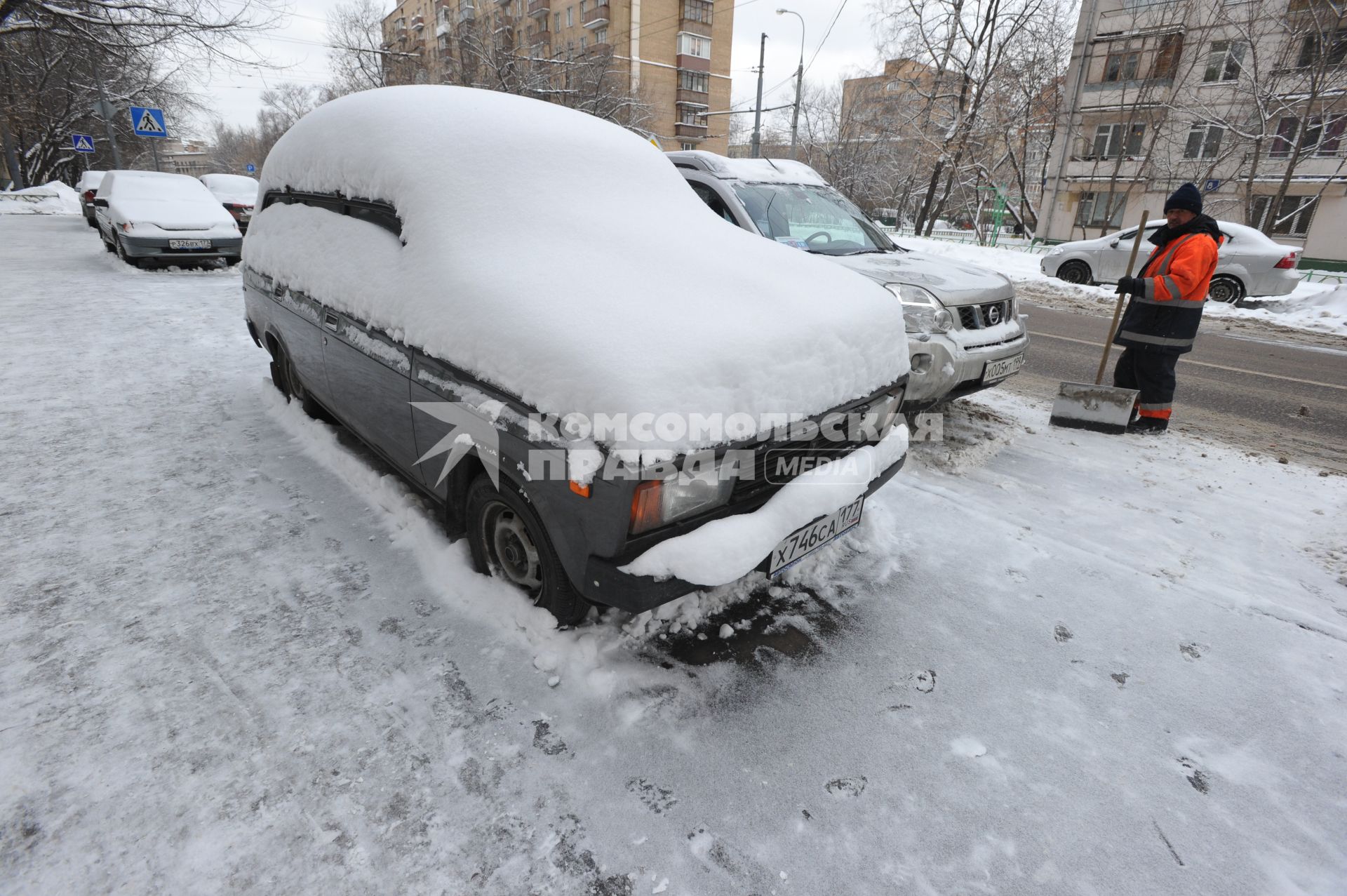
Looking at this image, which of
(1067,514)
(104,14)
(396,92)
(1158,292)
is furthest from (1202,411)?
(104,14)

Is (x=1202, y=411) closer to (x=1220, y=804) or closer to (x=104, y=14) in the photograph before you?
(x=1220, y=804)

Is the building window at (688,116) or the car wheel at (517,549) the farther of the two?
the building window at (688,116)

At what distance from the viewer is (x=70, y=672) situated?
2.21 metres

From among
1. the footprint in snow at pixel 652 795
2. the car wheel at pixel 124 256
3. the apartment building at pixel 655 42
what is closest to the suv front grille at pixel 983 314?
the footprint in snow at pixel 652 795

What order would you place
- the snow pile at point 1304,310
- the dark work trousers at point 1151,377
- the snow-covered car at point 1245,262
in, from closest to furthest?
1. the dark work trousers at point 1151,377
2. the snow pile at point 1304,310
3. the snow-covered car at point 1245,262

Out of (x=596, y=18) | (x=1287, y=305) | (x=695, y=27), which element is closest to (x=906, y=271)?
(x=1287, y=305)

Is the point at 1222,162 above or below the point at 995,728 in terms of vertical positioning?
above

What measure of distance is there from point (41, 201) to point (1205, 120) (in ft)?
141

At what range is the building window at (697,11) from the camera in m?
45.7

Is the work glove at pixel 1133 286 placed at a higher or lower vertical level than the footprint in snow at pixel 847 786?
higher

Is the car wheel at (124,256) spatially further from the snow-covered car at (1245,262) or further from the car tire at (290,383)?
the snow-covered car at (1245,262)

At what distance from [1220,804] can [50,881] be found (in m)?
3.33

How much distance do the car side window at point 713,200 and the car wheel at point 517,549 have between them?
3.57m

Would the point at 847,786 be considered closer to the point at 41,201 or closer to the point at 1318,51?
the point at 1318,51
